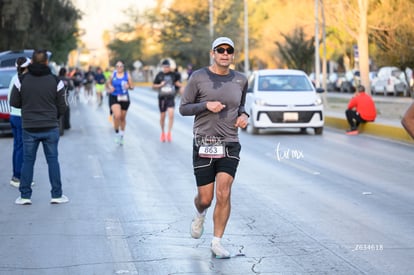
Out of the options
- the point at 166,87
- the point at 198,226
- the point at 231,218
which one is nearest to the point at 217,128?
the point at 198,226

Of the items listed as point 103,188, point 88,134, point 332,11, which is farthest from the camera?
point 332,11

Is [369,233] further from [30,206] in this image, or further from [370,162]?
[370,162]

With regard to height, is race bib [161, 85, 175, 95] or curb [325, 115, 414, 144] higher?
race bib [161, 85, 175, 95]

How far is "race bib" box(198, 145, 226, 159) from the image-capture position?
7.51 meters

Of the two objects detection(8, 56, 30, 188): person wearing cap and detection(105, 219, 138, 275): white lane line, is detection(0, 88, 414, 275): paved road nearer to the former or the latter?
detection(105, 219, 138, 275): white lane line

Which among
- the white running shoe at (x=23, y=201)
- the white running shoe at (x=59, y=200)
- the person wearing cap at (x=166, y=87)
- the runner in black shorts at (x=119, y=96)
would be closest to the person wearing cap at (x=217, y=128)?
the white running shoe at (x=59, y=200)

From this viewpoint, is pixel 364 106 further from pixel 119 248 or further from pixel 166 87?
pixel 119 248

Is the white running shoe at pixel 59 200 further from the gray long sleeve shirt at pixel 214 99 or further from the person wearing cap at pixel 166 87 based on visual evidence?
the person wearing cap at pixel 166 87

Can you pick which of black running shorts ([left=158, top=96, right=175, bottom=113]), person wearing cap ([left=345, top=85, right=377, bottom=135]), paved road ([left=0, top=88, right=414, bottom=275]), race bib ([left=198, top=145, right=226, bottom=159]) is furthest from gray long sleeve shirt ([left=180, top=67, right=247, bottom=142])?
person wearing cap ([left=345, top=85, right=377, bottom=135])

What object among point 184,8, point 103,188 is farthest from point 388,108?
point 184,8

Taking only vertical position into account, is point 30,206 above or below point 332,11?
below

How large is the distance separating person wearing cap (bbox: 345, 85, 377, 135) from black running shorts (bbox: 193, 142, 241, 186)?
15.2 meters

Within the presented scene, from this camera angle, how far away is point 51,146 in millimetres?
10688

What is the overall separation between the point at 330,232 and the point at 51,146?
3704 mm
